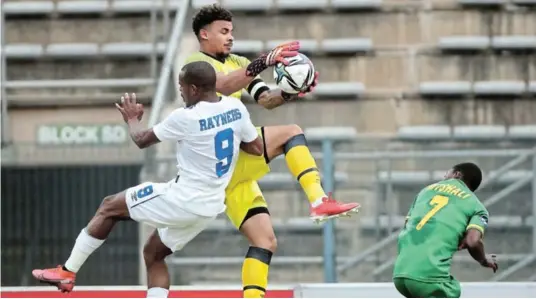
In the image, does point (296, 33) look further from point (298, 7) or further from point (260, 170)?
point (260, 170)

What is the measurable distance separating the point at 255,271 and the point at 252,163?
58 centimetres

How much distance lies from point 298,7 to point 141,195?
6.11 meters

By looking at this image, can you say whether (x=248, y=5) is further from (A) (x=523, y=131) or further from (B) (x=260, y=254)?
(B) (x=260, y=254)

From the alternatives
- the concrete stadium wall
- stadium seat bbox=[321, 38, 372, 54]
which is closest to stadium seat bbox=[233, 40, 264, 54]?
stadium seat bbox=[321, 38, 372, 54]

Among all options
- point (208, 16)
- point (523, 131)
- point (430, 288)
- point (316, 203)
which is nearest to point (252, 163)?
point (316, 203)

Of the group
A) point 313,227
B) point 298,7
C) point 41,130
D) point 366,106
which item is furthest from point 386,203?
point 41,130

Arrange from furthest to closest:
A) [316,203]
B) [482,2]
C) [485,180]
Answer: [482,2], [485,180], [316,203]

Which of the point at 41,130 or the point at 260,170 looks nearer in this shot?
the point at 260,170

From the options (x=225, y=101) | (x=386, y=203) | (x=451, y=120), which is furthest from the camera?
(x=451, y=120)

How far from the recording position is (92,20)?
1348 cm

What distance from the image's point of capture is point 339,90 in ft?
42.4

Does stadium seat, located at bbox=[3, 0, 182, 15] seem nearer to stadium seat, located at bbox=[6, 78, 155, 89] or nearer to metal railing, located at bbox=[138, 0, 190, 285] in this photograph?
metal railing, located at bbox=[138, 0, 190, 285]

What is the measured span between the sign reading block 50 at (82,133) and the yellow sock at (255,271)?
555 centimetres

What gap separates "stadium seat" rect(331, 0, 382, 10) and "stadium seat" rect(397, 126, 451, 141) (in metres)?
1.17
